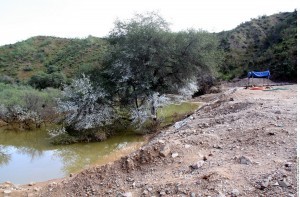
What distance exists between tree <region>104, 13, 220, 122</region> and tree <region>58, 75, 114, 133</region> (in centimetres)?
84

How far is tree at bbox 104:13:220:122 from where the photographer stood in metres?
14.6

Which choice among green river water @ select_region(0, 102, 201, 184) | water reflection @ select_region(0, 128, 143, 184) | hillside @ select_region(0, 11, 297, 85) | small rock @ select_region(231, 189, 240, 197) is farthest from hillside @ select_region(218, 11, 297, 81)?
small rock @ select_region(231, 189, 240, 197)

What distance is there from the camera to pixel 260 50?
3766 centimetres

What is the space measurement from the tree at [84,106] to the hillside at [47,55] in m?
22.9

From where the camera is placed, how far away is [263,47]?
38.0m

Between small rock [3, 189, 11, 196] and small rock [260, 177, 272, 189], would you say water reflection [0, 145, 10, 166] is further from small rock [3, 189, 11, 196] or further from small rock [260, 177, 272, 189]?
small rock [260, 177, 272, 189]

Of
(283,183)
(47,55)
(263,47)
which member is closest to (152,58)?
(283,183)

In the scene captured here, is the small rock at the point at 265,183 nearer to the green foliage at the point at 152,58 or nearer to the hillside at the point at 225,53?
the green foliage at the point at 152,58

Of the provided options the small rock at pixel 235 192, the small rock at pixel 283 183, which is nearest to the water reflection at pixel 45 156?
the small rock at pixel 235 192

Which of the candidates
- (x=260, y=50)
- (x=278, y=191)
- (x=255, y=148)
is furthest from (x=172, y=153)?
(x=260, y=50)

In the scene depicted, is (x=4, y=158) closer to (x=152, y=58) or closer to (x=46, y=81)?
(x=152, y=58)

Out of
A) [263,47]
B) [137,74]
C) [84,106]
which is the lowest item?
[84,106]

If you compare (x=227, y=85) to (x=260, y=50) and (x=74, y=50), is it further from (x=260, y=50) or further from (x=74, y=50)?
(x=74, y=50)

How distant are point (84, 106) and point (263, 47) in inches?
1133
